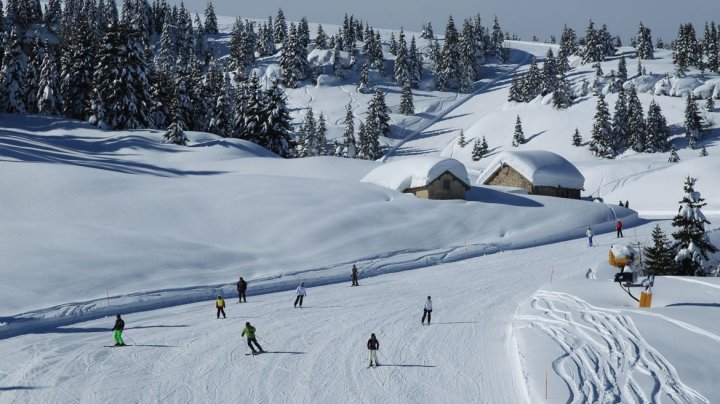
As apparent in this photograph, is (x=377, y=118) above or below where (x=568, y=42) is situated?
below

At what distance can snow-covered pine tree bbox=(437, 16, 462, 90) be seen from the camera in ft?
452

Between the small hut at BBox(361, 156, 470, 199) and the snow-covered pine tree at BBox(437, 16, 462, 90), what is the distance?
94.2m

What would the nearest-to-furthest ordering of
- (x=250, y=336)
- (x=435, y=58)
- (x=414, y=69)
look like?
1. (x=250, y=336)
2. (x=414, y=69)
3. (x=435, y=58)

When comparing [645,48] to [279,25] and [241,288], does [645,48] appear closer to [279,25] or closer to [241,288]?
[279,25]

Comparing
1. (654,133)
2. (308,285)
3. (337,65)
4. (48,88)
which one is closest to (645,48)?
(654,133)

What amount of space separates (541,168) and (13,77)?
5396 cm

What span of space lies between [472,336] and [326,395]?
694cm

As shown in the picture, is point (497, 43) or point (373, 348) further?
point (497, 43)

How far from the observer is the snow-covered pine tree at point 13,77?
2596 inches

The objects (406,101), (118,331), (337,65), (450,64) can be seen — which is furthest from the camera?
(450,64)

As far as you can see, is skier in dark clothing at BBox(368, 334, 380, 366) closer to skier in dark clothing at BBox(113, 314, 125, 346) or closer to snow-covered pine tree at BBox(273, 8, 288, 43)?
skier in dark clothing at BBox(113, 314, 125, 346)

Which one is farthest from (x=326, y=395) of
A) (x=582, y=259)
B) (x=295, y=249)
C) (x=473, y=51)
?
(x=473, y=51)

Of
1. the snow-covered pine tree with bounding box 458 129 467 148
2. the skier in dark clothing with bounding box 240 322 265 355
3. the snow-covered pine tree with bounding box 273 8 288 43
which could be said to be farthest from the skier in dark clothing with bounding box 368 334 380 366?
the snow-covered pine tree with bounding box 273 8 288 43

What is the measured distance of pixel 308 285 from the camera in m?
31.0
